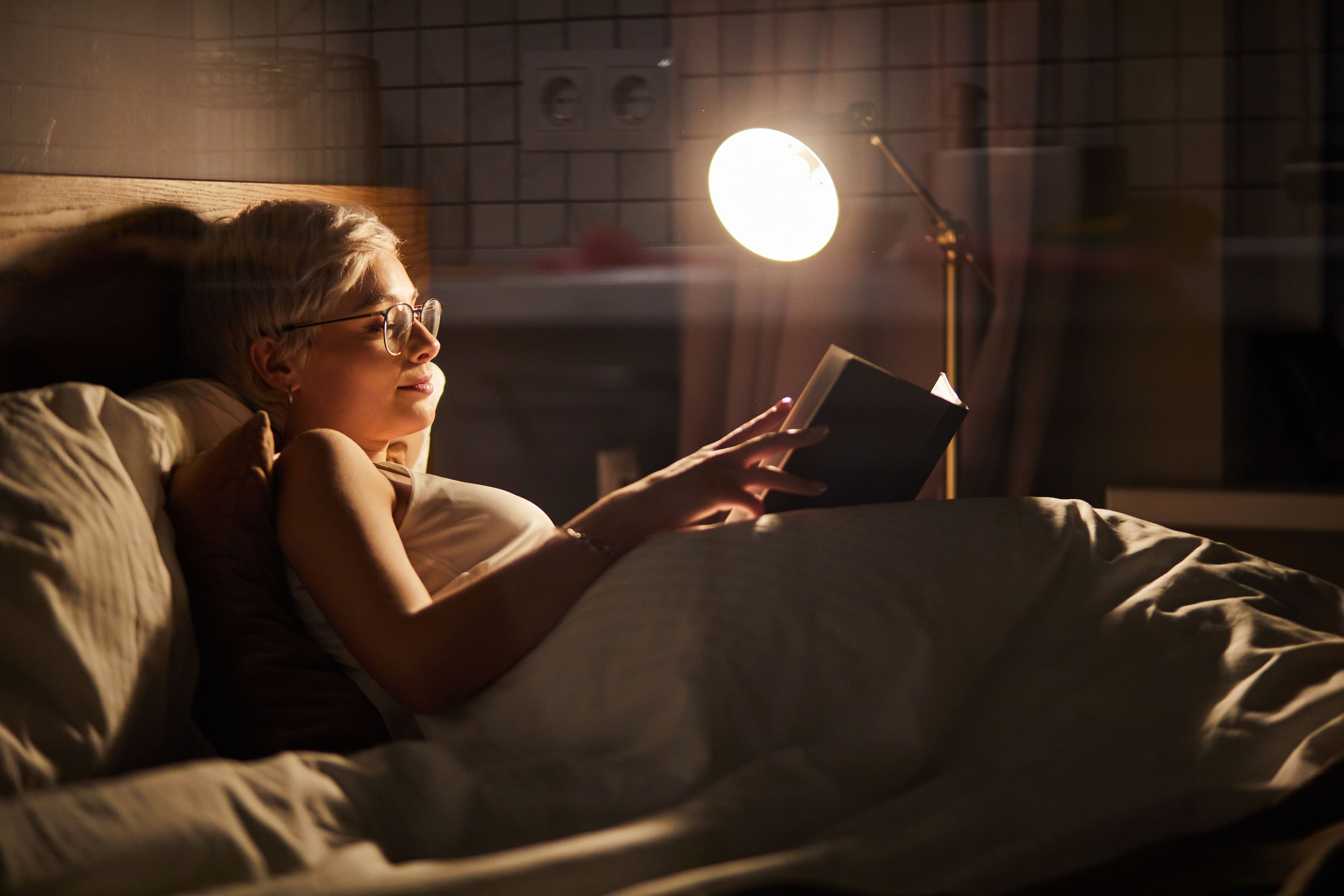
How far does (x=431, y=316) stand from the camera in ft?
3.12

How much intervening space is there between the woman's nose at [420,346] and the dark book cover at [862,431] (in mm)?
363

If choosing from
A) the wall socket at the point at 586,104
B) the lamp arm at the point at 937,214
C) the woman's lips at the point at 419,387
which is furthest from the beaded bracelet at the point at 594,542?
the lamp arm at the point at 937,214

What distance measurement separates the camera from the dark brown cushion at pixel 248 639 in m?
0.67

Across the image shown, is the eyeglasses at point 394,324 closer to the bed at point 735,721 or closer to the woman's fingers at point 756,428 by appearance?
the bed at point 735,721

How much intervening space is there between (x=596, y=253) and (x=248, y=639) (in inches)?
25.7

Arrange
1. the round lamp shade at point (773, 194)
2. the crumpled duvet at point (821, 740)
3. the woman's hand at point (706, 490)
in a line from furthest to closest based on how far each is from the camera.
A: the round lamp shade at point (773, 194) < the woman's hand at point (706, 490) < the crumpled duvet at point (821, 740)

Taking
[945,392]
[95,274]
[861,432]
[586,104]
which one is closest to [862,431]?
[861,432]

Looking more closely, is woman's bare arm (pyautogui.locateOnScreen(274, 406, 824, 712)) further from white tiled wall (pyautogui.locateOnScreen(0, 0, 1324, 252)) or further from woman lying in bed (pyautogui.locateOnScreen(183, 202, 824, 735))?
white tiled wall (pyautogui.locateOnScreen(0, 0, 1324, 252))

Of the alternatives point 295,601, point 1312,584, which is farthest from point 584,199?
point 1312,584

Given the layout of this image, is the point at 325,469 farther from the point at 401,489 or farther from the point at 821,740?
the point at 821,740

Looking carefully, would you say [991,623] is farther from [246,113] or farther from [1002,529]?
[246,113]

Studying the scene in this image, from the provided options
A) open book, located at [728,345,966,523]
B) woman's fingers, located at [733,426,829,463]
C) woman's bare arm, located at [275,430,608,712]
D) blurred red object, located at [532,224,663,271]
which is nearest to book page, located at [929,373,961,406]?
open book, located at [728,345,966,523]

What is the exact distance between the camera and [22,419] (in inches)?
25.6

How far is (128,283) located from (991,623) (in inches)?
32.5
